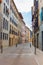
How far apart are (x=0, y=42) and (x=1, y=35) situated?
1.93 m

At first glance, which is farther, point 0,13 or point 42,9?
point 0,13

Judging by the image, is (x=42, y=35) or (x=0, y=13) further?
(x=0, y=13)

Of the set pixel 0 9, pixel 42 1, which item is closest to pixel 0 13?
pixel 0 9

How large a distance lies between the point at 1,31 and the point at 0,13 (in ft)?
16.1

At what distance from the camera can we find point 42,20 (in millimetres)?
43344

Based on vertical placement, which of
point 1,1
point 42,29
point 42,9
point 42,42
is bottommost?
point 42,42

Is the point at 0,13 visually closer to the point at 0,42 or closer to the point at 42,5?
the point at 0,42

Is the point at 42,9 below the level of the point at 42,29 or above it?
above

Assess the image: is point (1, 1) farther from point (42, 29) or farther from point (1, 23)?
point (42, 29)

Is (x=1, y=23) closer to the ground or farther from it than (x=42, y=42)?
farther from it

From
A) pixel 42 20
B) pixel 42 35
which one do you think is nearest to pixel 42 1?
pixel 42 20

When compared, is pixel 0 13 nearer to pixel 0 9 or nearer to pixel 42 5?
pixel 0 9

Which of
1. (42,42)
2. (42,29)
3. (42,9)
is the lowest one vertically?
(42,42)

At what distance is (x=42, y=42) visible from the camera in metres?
43.5
